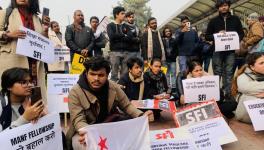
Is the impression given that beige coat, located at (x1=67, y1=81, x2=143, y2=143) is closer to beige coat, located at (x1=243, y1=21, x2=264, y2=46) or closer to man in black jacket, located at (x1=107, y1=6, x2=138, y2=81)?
man in black jacket, located at (x1=107, y1=6, x2=138, y2=81)

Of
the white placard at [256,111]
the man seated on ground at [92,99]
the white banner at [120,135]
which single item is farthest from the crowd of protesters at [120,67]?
the white placard at [256,111]

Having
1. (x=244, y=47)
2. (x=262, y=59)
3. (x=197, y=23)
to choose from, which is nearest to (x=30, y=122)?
(x=262, y=59)

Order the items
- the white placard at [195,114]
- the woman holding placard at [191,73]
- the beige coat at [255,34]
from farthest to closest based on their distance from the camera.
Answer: the beige coat at [255,34] < the woman holding placard at [191,73] < the white placard at [195,114]

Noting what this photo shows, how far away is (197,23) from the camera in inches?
655

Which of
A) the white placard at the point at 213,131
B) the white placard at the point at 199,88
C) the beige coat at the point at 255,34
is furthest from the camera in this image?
the beige coat at the point at 255,34

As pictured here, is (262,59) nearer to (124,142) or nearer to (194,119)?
(194,119)

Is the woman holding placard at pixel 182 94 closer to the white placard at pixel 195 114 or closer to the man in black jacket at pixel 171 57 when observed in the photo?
the white placard at pixel 195 114

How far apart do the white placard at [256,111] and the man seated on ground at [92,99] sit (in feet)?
5.49

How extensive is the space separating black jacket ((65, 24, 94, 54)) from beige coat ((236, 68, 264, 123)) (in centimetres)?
317

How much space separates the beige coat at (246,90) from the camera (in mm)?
4965

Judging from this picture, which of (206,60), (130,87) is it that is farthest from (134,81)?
(206,60)

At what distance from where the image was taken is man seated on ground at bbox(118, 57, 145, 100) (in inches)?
220

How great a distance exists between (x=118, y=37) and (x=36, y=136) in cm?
420

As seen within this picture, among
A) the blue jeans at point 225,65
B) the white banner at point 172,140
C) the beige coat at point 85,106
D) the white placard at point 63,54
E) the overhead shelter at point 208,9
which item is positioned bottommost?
the white banner at point 172,140
